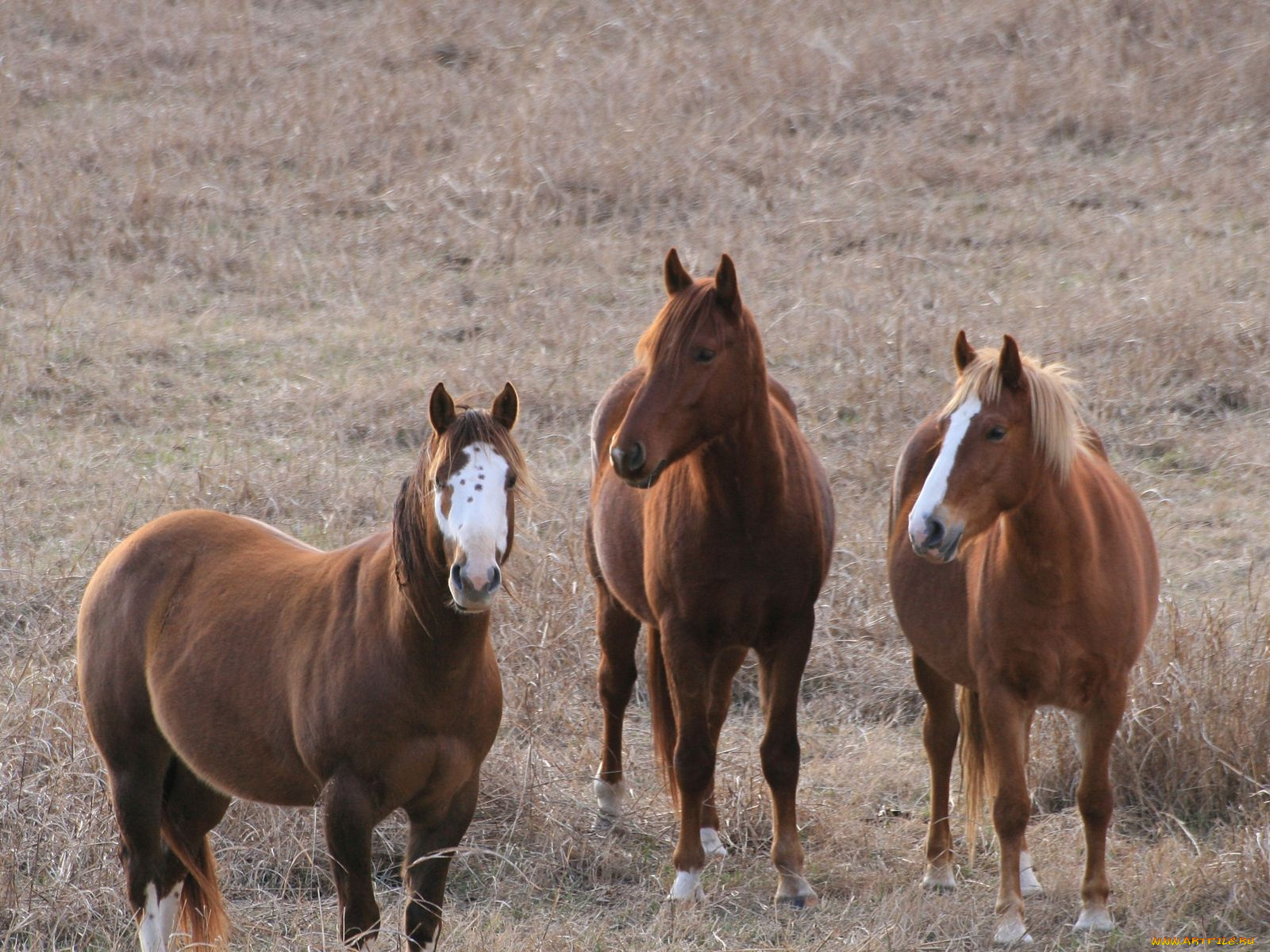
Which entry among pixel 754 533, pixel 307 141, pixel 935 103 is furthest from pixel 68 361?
pixel 935 103

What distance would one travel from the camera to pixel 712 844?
467 centimetres

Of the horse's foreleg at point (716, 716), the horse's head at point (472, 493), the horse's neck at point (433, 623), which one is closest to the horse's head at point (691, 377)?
the horse's head at point (472, 493)

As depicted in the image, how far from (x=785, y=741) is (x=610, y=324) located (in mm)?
5658

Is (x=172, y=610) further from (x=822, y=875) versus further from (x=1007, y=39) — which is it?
(x=1007, y=39)

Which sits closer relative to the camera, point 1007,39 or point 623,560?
point 623,560

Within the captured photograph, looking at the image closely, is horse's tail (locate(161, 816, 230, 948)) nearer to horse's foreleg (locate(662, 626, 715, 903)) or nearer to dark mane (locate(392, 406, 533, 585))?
dark mane (locate(392, 406, 533, 585))

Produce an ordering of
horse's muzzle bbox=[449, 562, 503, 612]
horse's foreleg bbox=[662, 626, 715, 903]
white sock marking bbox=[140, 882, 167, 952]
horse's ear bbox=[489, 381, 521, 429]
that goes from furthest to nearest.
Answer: horse's foreleg bbox=[662, 626, 715, 903] < white sock marking bbox=[140, 882, 167, 952] < horse's ear bbox=[489, 381, 521, 429] < horse's muzzle bbox=[449, 562, 503, 612]

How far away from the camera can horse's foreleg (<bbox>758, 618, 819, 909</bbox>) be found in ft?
14.3

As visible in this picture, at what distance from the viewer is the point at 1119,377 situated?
8.20 metres

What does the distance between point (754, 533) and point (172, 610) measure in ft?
5.48

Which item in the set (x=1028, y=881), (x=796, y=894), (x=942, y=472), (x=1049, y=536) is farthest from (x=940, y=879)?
(x=942, y=472)

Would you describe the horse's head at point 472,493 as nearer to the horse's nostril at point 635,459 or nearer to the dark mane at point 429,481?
the dark mane at point 429,481

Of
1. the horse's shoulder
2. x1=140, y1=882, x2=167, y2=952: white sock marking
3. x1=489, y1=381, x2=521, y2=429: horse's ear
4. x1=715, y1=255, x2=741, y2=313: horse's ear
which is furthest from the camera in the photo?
the horse's shoulder

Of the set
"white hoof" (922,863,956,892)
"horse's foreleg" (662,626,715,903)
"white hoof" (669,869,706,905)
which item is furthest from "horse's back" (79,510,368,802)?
"white hoof" (922,863,956,892)
